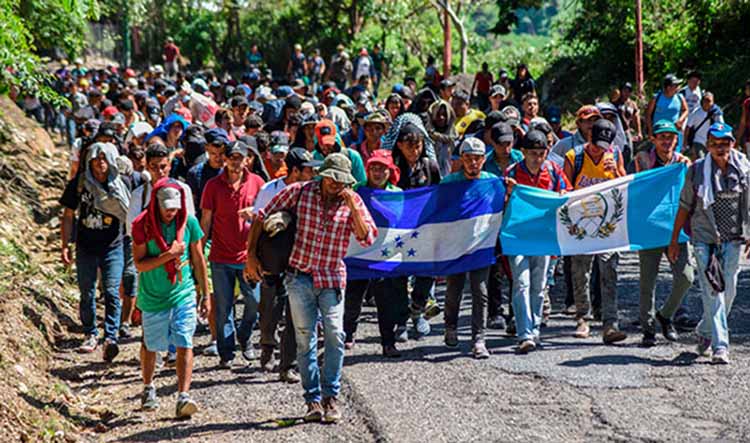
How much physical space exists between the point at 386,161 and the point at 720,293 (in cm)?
309

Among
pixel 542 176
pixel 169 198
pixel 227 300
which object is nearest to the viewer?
pixel 169 198

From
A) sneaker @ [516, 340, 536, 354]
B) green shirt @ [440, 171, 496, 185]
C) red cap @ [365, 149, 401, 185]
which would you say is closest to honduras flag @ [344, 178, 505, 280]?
green shirt @ [440, 171, 496, 185]

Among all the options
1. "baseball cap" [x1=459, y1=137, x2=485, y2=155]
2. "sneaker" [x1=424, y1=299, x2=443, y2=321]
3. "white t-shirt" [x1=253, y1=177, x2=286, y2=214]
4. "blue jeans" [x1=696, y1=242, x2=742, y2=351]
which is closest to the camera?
"blue jeans" [x1=696, y1=242, x2=742, y2=351]

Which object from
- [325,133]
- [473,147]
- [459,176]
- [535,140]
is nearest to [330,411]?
[473,147]

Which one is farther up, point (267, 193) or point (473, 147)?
point (473, 147)

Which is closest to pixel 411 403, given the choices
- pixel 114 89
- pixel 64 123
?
pixel 114 89

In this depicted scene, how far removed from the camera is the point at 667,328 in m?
9.83

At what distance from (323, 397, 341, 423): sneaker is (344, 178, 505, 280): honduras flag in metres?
2.12

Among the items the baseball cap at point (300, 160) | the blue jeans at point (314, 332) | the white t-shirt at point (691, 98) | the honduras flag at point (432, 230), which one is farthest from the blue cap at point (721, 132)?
the white t-shirt at point (691, 98)

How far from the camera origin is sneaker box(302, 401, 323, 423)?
779cm

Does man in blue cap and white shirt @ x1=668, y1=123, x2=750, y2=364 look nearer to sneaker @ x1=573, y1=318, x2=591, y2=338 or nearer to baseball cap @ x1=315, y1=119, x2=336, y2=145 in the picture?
sneaker @ x1=573, y1=318, x2=591, y2=338

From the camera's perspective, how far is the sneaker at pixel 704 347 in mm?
8891

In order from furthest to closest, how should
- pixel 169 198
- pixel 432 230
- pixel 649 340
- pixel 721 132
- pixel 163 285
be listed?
pixel 432 230
pixel 649 340
pixel 721 132
pixel 163 285
pixel 169 198

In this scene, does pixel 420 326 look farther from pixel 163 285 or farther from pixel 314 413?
pixel 163 285
